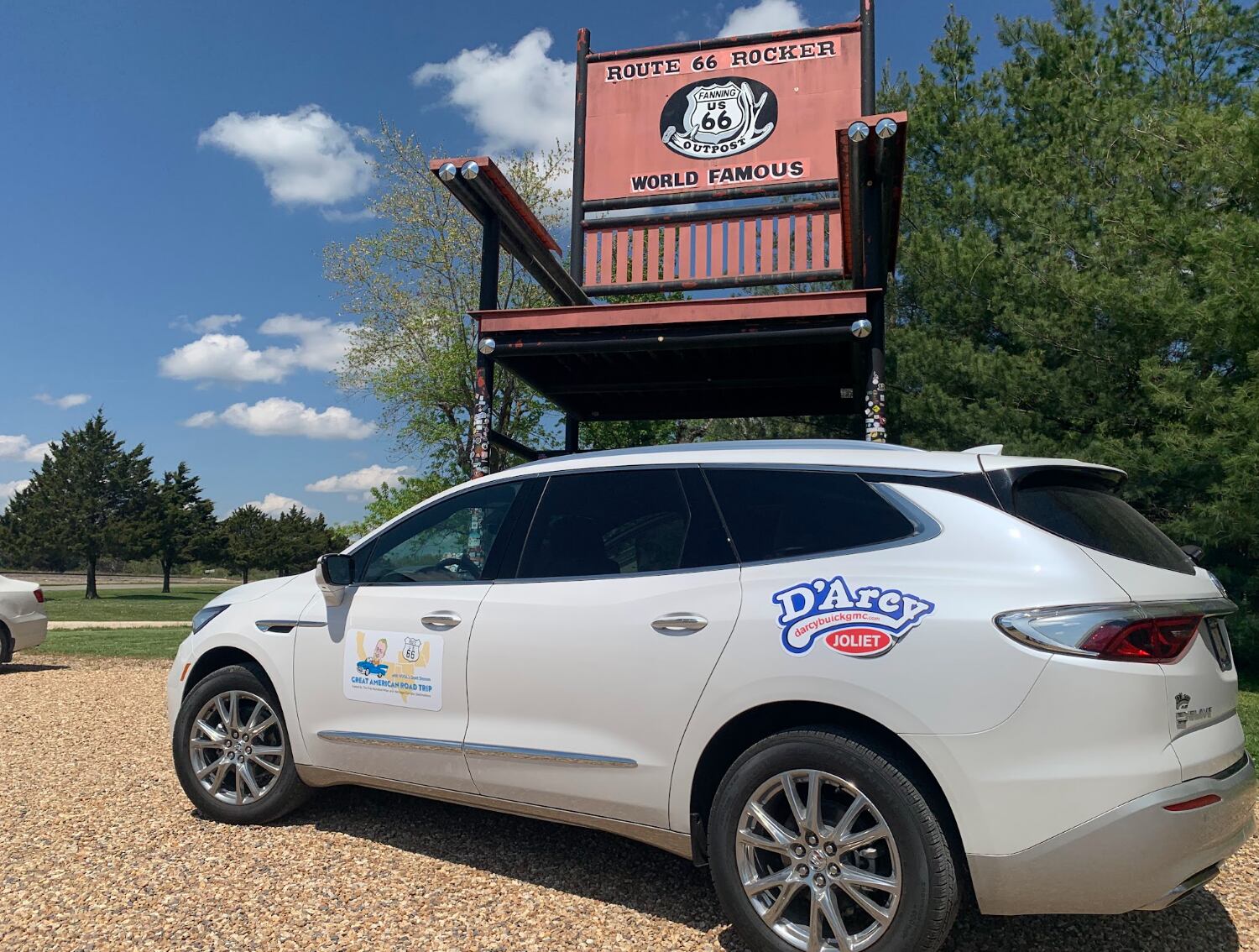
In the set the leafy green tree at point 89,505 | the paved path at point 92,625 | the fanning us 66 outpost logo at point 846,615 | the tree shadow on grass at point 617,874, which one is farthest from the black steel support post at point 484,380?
the leafy green tree at point 89,505

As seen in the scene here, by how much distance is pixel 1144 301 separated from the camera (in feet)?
34.6

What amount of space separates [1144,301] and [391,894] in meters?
10.4

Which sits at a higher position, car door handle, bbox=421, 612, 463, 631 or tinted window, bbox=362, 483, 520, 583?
tinted window, bbox=362, 483, 520, 583

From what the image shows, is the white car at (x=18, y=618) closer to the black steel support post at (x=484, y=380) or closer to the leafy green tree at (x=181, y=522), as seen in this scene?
the black steel support post at (x=484, y=380)

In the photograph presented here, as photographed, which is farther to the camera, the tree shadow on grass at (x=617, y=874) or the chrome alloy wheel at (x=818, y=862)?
the tree shadow on grass at (x=617, y=874)

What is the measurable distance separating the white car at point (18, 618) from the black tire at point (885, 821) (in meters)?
9.15

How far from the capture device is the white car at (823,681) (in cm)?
249

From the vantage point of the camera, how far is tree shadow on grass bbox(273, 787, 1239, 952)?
315 centimetres

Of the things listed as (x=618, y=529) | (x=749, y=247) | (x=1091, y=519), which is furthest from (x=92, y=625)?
(x=1091, y=519)

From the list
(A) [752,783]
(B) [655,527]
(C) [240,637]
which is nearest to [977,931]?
(A) [752,783]

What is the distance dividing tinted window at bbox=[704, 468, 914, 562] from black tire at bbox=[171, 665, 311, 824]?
7.77 feet

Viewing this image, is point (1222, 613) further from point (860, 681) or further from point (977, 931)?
point (977, 931)

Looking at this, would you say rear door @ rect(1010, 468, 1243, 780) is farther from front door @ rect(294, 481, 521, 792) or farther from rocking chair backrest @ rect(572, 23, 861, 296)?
rocking chair backrest @ rect(572, 23, 861, 296)

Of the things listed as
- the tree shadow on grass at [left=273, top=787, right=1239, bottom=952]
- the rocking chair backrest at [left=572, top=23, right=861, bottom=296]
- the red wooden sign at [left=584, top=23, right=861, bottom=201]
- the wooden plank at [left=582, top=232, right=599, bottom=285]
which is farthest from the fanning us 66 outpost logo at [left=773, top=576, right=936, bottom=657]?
the wooden plank at [left=582, top=232, right=599, bottom=285]
